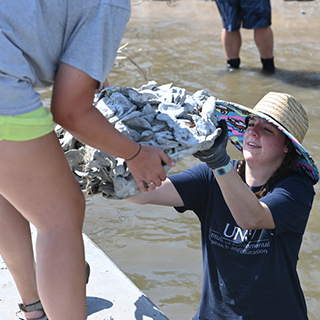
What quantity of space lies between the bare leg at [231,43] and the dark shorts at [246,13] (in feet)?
0.27

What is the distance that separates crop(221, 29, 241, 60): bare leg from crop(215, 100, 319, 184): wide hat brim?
12.2ft

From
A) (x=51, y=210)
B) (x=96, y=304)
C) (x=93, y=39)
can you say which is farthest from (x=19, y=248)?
(x=93, y=39)

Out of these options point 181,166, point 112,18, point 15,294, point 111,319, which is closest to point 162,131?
point 112,18

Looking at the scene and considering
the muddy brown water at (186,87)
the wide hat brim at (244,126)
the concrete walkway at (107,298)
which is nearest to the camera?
the wide hat brim at (244,126)

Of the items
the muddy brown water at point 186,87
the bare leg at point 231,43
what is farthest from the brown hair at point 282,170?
the bare leg at point 231,43

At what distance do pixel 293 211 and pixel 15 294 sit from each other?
3.60ft

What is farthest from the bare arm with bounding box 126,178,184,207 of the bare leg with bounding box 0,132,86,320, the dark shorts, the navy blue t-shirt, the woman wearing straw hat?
the dark shorts

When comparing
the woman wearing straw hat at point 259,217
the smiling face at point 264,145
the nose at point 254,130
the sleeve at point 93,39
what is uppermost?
the sleeve at point 93,39

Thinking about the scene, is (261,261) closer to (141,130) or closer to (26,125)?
(141,130)

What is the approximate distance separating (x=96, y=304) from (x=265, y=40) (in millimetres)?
4182

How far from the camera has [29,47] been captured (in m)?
1.20

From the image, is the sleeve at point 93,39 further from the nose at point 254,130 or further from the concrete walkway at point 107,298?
the concrete walkway at point 107,298

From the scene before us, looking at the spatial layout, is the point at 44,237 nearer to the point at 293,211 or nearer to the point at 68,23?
the point at 68,23

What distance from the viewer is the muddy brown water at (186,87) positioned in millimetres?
2477
